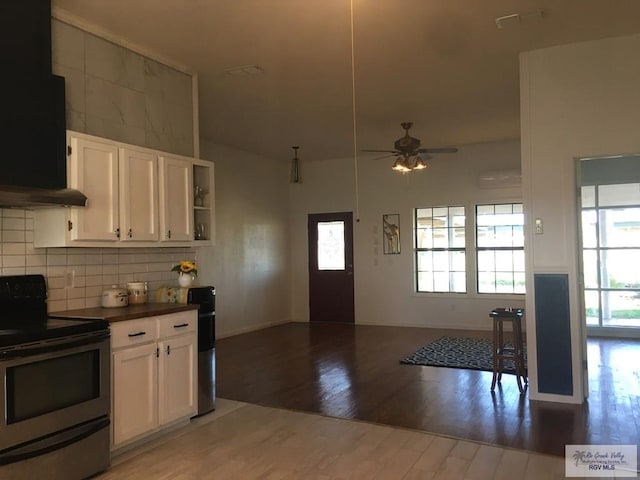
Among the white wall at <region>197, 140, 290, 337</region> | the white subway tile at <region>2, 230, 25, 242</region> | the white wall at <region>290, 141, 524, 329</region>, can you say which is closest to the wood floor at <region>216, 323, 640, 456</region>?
the white wall at <region>197, 140, 290, 337</region>

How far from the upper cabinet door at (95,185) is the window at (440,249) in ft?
19.7

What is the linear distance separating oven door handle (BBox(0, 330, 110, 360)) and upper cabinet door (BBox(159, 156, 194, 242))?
3.68ft

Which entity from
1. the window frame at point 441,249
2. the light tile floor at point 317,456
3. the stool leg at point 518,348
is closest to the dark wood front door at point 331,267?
the window frame at point 441,249

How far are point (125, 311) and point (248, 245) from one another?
4.99m

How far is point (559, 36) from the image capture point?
13.1ft

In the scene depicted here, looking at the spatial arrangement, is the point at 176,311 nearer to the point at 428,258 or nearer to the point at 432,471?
the point at 432,471

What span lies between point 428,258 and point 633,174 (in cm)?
331

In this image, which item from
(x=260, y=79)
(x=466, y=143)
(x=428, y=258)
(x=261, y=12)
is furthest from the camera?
(x=428, y=258)

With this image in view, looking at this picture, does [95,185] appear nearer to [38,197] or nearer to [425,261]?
[38,197]

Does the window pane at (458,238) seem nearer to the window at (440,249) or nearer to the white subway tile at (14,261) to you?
the window at (440,249)

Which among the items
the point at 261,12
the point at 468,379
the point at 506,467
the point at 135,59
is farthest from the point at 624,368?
the point at 135,59

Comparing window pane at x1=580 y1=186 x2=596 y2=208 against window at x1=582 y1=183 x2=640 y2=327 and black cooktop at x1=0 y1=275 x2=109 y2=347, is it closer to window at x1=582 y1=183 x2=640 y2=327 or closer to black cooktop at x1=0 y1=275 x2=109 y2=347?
window at x1=582 y1=183 x2=640 y2=327

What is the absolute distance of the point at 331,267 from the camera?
30.8 feet

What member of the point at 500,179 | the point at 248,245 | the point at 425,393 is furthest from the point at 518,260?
the point at 248,245
